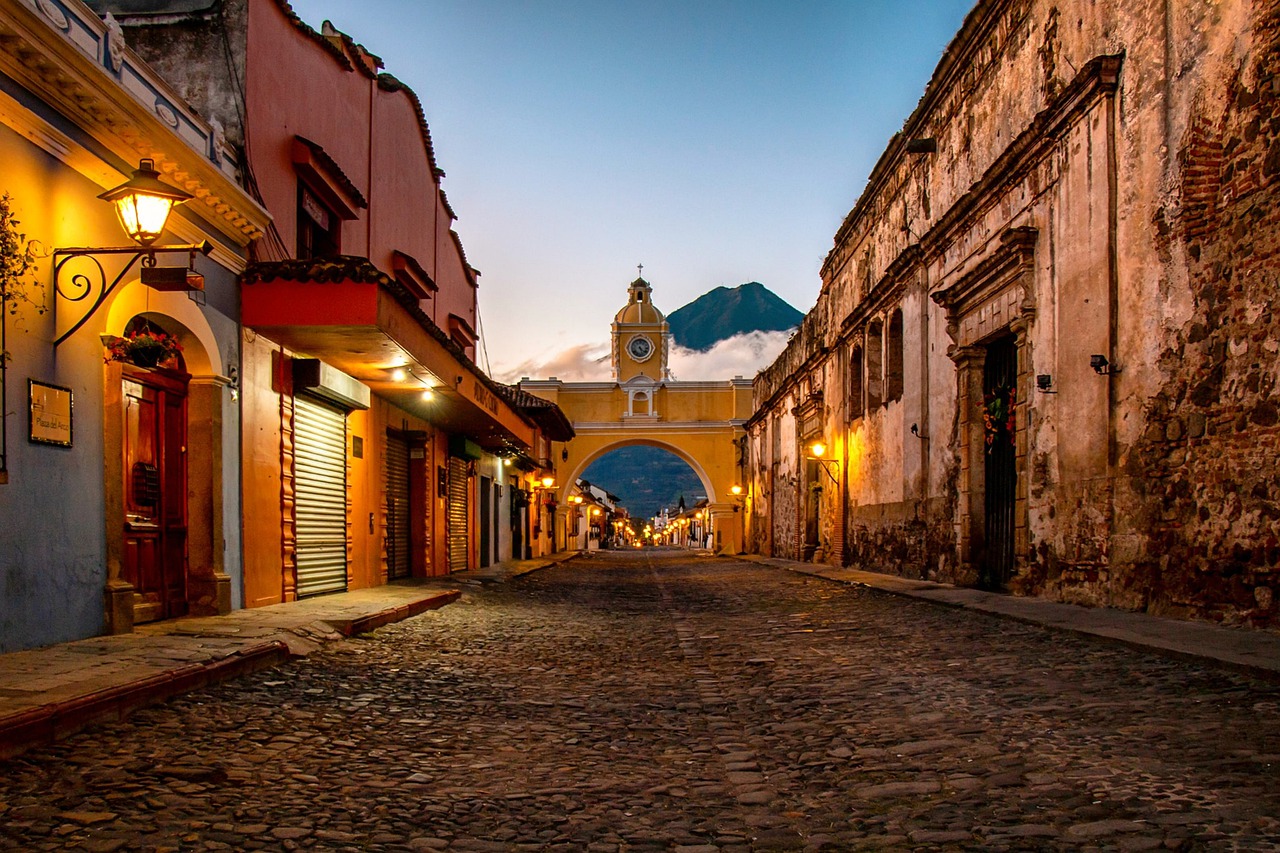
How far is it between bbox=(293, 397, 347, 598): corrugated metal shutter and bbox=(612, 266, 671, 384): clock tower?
121ft

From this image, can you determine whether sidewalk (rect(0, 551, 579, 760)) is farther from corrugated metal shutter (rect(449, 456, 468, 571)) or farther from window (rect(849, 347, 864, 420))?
window (rect(849, 347, 864, 420))

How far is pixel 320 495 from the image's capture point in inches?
472

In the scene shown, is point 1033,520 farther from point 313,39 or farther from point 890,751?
point 313,39

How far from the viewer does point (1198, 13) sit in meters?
7.70

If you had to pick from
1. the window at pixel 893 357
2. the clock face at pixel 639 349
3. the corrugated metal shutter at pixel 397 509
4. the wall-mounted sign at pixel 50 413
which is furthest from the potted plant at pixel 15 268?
the clock face at pixel 639 349

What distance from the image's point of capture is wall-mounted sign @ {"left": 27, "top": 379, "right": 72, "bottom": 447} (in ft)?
20.3

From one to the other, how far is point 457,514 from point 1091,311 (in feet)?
47.2

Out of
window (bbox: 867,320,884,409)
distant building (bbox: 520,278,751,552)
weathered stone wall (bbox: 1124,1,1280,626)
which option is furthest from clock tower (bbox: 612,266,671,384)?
weathered stone wall (bbox: 1124,1,1280,626)

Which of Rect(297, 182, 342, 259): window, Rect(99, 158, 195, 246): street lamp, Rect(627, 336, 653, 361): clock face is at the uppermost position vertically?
Rect(627, 336, 653, 361): clock face

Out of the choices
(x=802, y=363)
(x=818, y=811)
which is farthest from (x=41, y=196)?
(x=802, y=363)

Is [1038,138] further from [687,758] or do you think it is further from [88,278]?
[88,278]

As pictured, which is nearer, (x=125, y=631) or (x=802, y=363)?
(x=125, y=631)

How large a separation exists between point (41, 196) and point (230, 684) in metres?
3.31

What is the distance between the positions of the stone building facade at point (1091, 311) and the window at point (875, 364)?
1029mm
